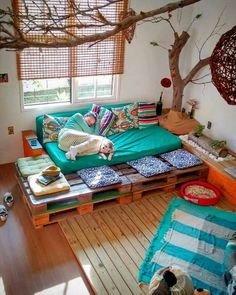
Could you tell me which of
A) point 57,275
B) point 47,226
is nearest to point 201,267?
point 57,275

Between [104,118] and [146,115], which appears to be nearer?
[104,118]

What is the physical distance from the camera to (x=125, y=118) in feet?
16.7

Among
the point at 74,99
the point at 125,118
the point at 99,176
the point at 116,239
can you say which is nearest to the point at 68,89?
the point at 74,99

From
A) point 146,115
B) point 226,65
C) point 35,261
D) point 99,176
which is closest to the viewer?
point 226,65

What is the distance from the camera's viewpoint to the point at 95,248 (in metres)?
3.39

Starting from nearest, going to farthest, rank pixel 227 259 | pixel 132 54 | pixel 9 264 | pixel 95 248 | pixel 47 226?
pixel 227 259 → pixel 9 264 → pixel 95 248 → pixel 47 226 → pixel 132 54

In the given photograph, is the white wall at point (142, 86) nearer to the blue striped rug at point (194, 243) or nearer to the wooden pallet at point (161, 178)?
the wooden pallet at point (161, 178)

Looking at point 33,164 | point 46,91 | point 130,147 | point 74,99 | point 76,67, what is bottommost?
point 33,164

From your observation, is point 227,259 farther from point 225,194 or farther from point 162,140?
point 162,140

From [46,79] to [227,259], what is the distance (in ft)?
10.5

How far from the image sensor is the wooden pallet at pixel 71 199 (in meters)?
3.59

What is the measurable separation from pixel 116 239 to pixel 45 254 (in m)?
0.73

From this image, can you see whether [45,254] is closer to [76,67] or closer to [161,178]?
[161,178]

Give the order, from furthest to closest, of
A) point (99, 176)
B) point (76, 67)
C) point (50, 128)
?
1. point (76, 67)
2. point (50, 128)
3. point (99, 176)
